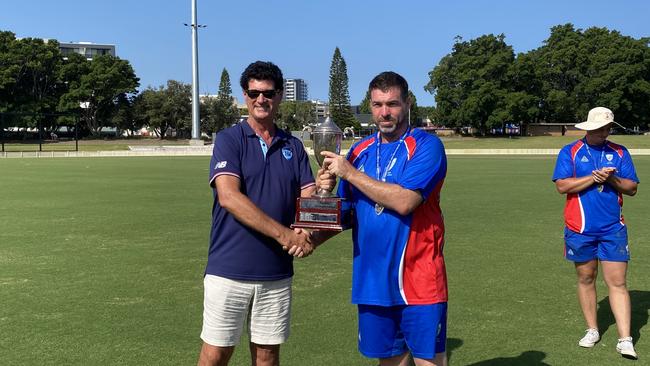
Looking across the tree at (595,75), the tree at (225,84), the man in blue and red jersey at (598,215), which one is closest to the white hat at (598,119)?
the man in blue and red jersey at (598,215)

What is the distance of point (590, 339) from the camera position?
457cm

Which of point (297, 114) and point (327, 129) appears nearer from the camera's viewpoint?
point (327, 129)

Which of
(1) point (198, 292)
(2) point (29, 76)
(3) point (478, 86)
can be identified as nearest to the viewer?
(1) point (198, 292)

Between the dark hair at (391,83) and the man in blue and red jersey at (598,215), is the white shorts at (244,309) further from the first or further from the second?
the man in blue and red jersey at (598,215)

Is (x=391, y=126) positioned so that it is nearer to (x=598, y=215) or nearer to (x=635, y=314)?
(x=598, y=215)

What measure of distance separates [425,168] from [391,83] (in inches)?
18.9

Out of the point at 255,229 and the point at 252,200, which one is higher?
the point at 252,200

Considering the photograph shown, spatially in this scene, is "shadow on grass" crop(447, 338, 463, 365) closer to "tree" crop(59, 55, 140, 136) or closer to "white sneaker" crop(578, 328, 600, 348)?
"white sneaker" crop(578, 328, 600, 348)

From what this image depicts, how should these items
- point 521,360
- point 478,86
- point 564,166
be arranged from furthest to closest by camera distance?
point 478,86
point 564,166
point 521,360

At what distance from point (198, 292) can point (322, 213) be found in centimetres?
356

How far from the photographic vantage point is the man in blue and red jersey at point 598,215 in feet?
14.5

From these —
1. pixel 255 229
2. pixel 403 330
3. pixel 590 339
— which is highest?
pixel 255 229

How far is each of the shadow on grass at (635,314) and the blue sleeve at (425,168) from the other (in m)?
3.08

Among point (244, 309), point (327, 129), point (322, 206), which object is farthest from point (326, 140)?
point (244, 309)
